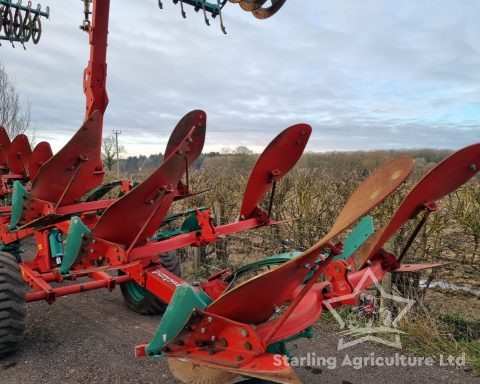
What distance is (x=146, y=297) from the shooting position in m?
5.16

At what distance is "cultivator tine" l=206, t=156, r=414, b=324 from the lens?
2055mm

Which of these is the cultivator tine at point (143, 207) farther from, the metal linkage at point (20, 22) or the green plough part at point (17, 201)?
the metal linkage at point (20, 22)

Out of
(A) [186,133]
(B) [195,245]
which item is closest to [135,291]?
(B) [195,245]

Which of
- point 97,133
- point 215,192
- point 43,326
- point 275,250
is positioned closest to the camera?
point 97,133

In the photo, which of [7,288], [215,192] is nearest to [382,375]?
[7,288]

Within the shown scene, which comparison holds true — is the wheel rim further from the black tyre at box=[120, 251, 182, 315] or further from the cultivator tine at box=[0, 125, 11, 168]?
the cultivator tine at box=[0, 125, 11, 168]

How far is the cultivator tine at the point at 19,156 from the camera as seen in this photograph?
7.17m

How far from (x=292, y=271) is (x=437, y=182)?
2.69ft

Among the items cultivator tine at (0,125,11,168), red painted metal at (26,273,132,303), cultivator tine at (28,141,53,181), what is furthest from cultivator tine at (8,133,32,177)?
red painted metal at (26,273,132,303)

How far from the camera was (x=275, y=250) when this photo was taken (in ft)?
23.0

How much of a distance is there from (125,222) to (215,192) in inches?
191

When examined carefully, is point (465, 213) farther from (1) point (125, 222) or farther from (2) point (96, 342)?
(2) point (96, 342)

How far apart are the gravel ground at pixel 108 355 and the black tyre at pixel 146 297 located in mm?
91

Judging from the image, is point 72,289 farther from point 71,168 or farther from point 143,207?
point 143,207
